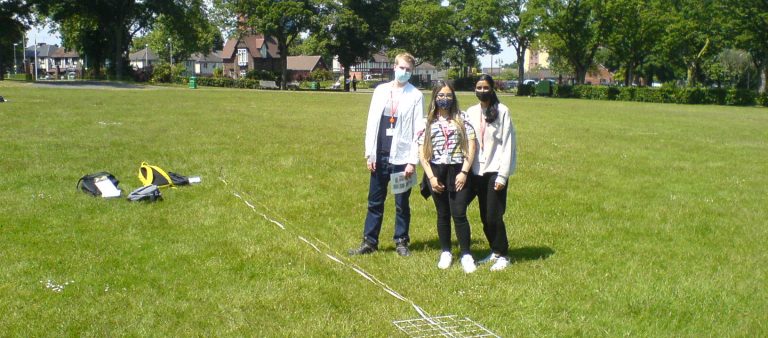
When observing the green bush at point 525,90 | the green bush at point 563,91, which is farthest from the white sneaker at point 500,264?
the green bush at point 525,90

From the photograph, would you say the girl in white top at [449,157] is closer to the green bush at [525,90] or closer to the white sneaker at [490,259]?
the white sneaker at [490,259]

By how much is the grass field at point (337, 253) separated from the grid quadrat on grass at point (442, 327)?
102 millimetres

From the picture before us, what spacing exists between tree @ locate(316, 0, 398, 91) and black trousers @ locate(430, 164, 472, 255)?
6482 cm

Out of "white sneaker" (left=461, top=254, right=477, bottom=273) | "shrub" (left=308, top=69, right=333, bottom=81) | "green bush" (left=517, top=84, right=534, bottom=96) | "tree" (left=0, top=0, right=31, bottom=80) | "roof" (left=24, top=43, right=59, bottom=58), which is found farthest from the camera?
"roof" (left=24, top=43, right=59, bottom=58)

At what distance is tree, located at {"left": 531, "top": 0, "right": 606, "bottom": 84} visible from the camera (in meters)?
65.4

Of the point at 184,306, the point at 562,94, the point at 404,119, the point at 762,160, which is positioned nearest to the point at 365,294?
the point at 184,306

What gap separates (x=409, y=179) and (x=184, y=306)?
2479mm

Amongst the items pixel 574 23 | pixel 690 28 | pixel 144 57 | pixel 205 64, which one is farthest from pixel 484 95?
pixel 144 57

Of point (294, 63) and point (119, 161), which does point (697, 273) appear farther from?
point (294, 63)

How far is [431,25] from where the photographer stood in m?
81.6

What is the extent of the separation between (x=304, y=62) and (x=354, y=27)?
53447 millimetres

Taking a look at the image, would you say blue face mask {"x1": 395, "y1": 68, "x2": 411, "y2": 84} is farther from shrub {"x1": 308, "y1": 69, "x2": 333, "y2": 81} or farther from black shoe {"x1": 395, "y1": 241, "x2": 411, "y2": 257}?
shrub {"x1": 308, "y1": 69, "x2": 333, "y2": 81}

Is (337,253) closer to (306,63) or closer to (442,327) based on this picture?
(442,327)

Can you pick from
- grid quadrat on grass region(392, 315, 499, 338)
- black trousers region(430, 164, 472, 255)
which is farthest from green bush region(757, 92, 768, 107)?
grid quadrat on grass region(392, 315, 499, 338)
